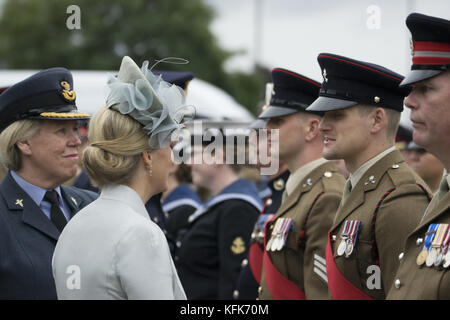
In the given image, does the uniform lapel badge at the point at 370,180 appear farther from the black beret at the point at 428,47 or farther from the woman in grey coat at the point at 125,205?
the woman in grey coat at the point at 125,205

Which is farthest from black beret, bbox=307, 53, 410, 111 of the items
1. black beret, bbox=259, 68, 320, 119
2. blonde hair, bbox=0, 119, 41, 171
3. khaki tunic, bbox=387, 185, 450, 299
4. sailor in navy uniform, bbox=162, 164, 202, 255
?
sailor in navy uniform, bbox=162, 164, 202, 255

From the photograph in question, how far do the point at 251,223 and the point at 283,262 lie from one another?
1461mm

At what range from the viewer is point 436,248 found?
3.05 meters

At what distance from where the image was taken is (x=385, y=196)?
3.85 meters

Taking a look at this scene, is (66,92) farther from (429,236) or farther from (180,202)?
(180,202)

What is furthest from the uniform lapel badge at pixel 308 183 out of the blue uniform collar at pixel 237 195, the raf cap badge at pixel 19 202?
the raf cap badge at pixel 19 202

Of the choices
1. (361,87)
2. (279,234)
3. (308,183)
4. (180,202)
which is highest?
(361,87)

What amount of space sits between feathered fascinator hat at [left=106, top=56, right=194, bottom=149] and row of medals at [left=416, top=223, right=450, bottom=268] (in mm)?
1200

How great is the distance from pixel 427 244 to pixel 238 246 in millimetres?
2818

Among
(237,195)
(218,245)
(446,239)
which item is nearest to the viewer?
(446,239)

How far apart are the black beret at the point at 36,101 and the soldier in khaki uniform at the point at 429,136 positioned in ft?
6.43

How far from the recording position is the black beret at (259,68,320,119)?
4.97m

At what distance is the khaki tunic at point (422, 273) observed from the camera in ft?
9.72

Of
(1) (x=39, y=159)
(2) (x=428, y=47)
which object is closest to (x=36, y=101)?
(1) (x=39, y=159)
